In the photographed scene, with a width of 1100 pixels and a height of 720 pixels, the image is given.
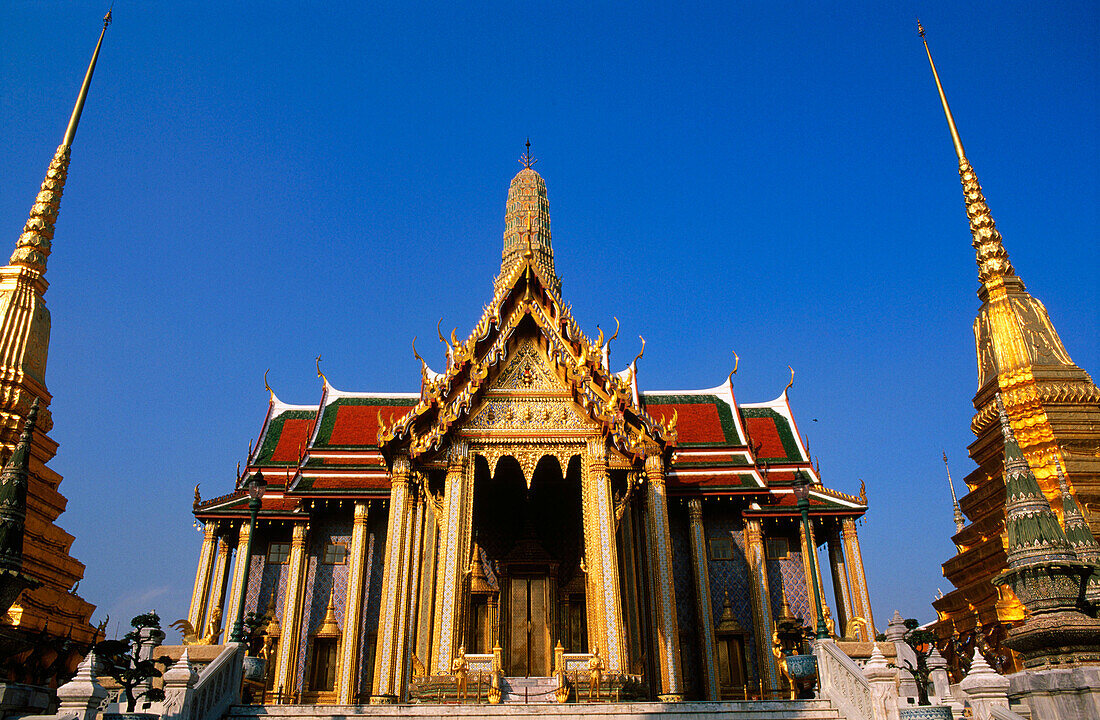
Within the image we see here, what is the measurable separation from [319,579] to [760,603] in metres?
10.6

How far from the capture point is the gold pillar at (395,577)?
1392cm

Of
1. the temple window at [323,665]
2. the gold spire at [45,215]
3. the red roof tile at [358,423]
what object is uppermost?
the gold spire at [45,215]

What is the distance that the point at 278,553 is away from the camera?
63.3ft

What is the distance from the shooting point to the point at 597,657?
12.5m

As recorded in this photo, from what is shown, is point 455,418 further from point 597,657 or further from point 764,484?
point 764,484

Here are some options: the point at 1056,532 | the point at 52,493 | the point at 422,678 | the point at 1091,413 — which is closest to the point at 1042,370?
the point at 1091,413

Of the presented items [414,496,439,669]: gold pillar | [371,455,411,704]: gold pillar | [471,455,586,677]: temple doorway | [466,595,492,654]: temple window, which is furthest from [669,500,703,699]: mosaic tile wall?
[371,455,411,704]: gold pillar

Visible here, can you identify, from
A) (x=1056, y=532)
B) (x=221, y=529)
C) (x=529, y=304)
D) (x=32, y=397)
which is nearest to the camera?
(x=1056, y=532)

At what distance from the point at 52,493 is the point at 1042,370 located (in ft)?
92.8

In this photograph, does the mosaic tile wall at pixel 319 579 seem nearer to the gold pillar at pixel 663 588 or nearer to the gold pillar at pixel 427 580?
the gold pillar at pixel 427 580

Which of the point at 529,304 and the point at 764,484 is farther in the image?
the point at 764,484

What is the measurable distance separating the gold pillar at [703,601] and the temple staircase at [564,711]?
246 inches

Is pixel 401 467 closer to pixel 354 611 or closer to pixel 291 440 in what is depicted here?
pixel 354 611

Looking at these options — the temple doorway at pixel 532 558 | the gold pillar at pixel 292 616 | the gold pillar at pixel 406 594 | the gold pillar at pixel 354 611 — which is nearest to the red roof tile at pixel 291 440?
the gold pillar at pixel 292 616
